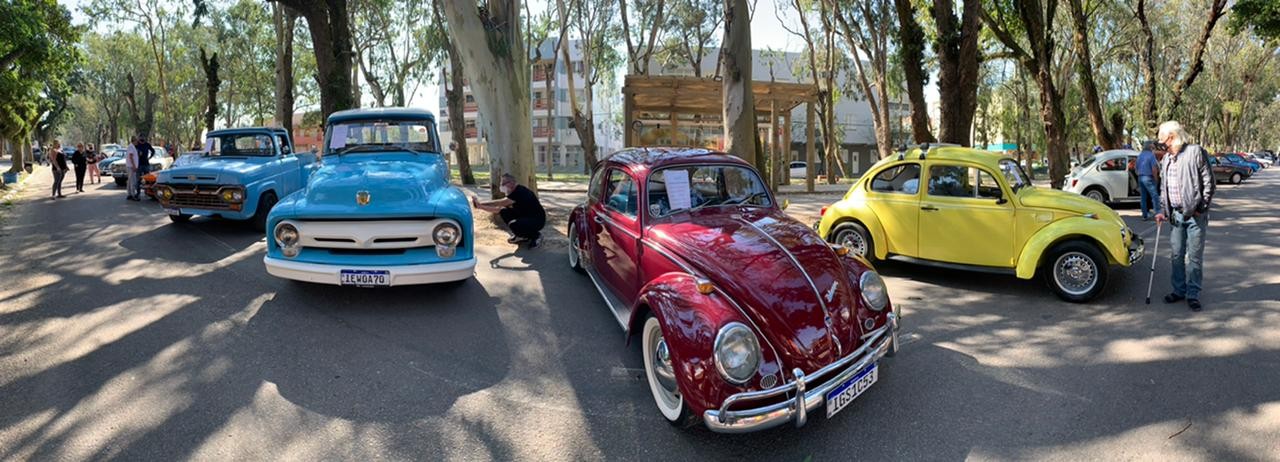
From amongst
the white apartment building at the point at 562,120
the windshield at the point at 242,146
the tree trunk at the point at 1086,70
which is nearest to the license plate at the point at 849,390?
the windshield at the point at 242,146

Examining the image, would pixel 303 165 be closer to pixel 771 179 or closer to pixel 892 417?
pixel 892 417

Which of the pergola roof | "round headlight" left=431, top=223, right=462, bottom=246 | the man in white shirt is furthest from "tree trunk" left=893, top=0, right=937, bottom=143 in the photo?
the man in white shirt

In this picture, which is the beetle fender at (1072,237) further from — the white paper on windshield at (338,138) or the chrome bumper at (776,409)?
the white paper on windshield at (338,138)

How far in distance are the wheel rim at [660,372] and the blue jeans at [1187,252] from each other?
17.2 feet

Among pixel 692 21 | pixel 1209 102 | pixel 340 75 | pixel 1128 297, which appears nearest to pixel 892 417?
pixel 1128 297

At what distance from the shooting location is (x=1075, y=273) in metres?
6.45

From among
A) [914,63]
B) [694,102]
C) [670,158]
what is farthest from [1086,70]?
[670,158]

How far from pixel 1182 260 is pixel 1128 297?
585mm

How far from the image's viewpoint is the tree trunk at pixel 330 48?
586 inches

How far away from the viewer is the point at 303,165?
36.2 feet

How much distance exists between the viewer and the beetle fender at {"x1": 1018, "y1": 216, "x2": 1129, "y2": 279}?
244 inches

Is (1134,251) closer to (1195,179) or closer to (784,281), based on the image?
(1195,179)

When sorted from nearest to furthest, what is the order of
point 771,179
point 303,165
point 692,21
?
point 303,165
point 771,179
point 692,21

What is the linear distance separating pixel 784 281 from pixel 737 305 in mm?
348
